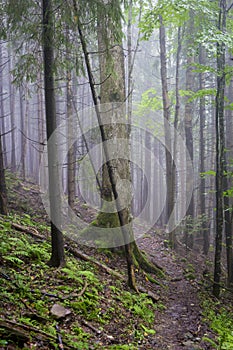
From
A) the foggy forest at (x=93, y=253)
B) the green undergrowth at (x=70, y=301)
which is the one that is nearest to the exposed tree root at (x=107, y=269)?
the foggy forest at (x=93, y=253)

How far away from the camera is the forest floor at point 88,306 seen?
13.9 feet

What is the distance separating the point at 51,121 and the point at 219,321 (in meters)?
5.78

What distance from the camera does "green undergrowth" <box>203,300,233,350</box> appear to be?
577 centimetres

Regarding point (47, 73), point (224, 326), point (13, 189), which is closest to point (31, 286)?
point (47, 73)

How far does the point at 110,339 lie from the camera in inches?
190

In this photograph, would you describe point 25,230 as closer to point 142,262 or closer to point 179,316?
point 142,262

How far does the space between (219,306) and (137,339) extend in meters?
4.23

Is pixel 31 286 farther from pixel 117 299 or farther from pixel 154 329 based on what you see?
pixel 154 329

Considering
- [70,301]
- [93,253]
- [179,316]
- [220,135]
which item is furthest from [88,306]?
[220,135]

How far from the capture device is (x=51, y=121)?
6.11m

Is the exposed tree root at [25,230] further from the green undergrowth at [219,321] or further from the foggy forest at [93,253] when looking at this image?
the green undergrowth at [219,321]

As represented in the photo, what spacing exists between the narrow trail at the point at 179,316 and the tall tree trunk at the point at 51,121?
8.04 ft

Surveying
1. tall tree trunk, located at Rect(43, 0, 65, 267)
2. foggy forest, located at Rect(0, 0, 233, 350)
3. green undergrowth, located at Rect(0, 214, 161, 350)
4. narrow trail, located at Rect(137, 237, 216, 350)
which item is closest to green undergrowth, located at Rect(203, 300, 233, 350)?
foggy forest, located at Rect(0, 0, 233, 350)

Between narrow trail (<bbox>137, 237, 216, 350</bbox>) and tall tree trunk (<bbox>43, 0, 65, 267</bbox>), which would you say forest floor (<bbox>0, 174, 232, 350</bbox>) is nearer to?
narrow trail (<bbox>137, 237, 216, 350</bbox>)
